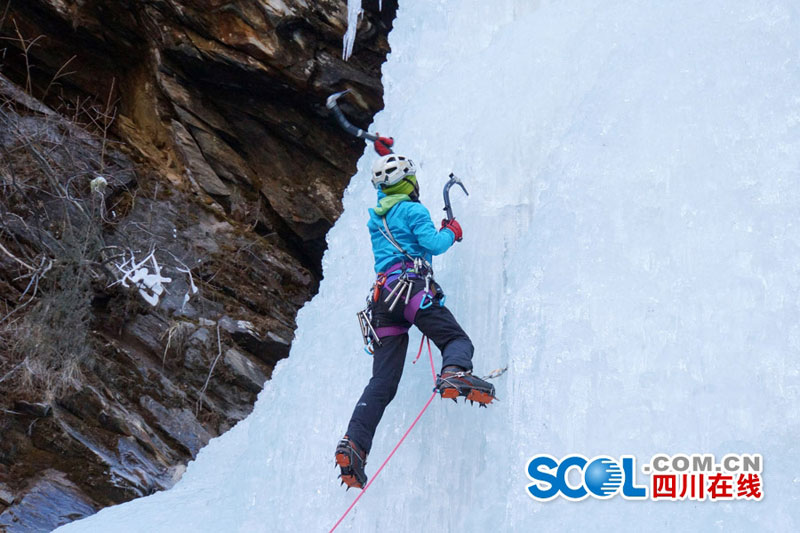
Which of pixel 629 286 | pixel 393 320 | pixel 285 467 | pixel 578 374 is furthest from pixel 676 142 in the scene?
pixel 285 467

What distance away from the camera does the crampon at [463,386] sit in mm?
2906

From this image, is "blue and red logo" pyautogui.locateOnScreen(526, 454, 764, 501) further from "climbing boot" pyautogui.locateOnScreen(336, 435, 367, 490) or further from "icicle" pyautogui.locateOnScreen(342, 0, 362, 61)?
"icicle" pyautogui.locateOnScreen(342, 0, 362, 61)

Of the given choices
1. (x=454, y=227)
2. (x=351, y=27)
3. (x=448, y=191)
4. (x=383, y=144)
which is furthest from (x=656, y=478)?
(x=351, y=27)

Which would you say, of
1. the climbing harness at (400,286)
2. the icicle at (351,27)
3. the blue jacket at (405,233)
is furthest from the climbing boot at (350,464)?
the icicle at (351,27)

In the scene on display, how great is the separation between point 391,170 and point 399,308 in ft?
2.24

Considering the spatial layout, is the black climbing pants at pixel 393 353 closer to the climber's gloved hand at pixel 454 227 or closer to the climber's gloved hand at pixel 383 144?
the climber's gloved hand at pixel 454 227

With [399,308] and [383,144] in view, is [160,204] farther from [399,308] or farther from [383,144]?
[399,308]

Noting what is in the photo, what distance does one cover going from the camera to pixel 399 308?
132 inches

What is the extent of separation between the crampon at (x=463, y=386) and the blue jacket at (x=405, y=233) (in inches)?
25.5

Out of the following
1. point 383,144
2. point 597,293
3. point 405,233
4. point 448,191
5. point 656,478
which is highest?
point 383,144

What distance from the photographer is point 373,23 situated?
24.6 ft

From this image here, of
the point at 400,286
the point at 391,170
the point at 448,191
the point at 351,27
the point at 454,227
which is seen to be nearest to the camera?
the point at 400,286

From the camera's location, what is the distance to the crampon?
2906 millimetres

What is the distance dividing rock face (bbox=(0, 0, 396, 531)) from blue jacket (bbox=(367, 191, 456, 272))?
3.04m
